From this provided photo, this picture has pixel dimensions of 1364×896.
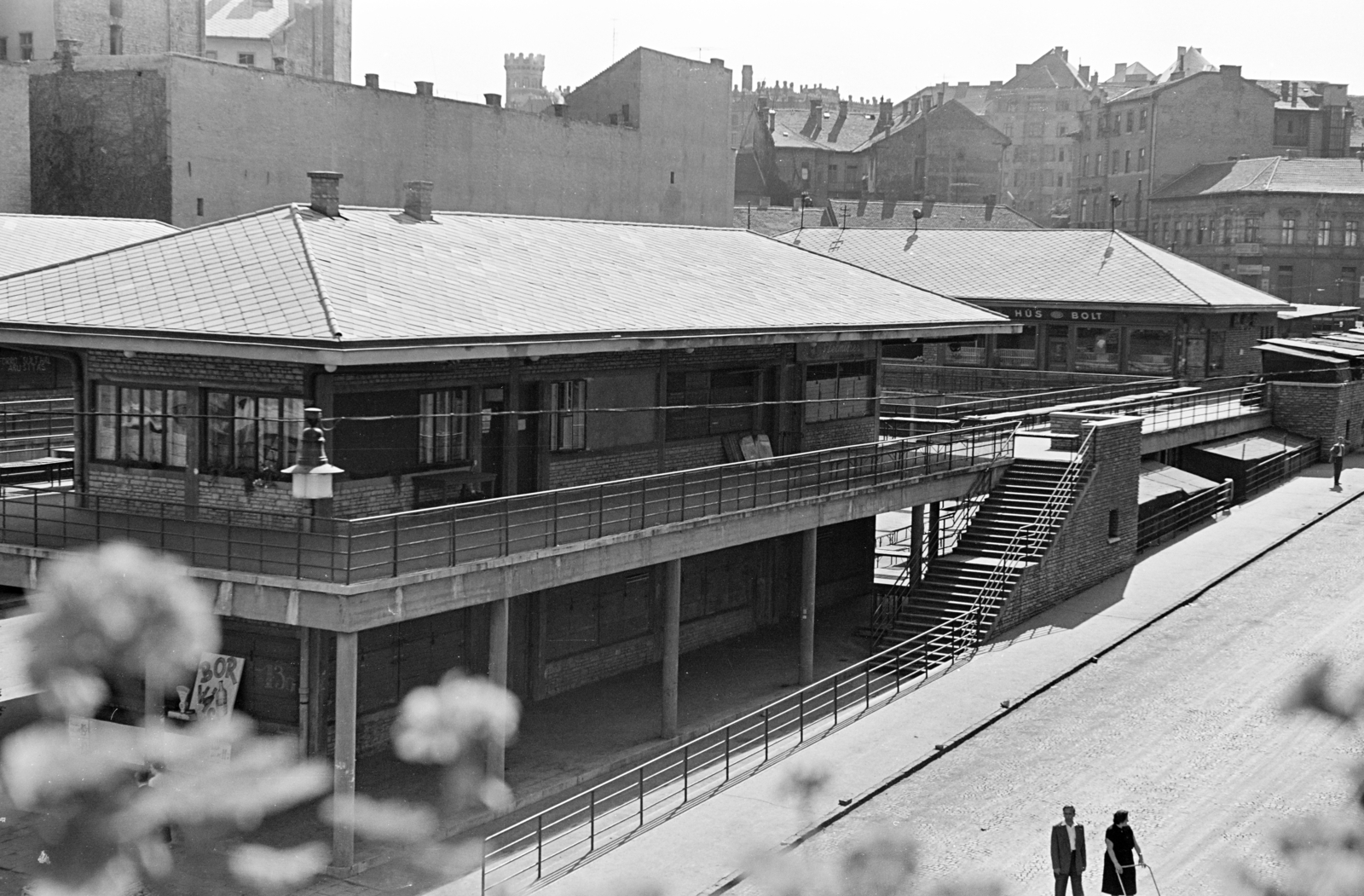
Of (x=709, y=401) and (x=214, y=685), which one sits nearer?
(x=214, y=685)

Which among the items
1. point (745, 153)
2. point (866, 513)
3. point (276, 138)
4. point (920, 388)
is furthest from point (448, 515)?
point (745, 153)

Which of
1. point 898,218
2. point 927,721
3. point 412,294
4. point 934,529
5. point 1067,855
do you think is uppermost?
point 898,218

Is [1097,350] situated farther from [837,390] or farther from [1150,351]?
[837,390]

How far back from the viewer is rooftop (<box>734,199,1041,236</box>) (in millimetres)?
87938

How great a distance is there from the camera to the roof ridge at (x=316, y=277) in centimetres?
2189

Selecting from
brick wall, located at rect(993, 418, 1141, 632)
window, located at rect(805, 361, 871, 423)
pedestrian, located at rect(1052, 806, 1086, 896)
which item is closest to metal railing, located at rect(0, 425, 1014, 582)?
window, located at rect(805, 361, 871, 423)

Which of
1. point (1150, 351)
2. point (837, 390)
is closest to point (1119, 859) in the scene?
point (837, 390)

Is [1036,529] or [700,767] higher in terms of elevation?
[1036,529]

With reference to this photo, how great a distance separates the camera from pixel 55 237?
39312 mm

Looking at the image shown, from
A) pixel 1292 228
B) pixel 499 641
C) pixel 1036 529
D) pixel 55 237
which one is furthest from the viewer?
pixel 1292 228

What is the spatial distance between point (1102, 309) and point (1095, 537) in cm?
1747

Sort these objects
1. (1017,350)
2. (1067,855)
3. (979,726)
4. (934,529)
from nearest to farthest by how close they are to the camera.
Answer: (1067,855)
(979,726)
(934,529)
(1017,350)

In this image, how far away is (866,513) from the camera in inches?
1200

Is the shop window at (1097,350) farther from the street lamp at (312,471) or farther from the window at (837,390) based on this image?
the street lamp at (312,471)
